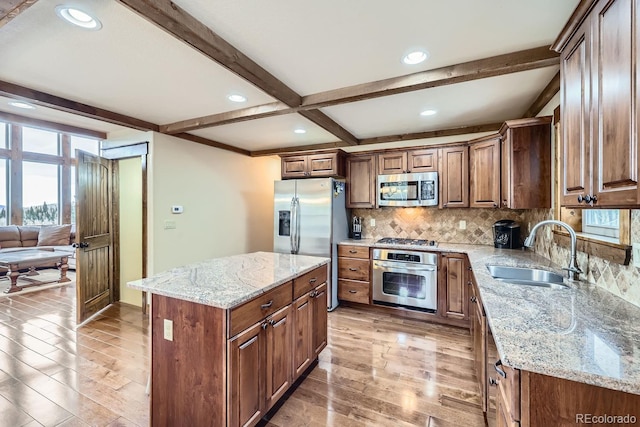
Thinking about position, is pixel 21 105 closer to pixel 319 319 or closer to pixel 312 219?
pixel 312 219

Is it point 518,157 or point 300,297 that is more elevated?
point 518,157

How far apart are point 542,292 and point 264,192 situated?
4619mm

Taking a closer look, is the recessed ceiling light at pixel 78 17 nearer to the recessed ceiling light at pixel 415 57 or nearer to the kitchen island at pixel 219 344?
the kitchen island at pixel 219 344

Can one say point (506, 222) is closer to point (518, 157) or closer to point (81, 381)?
point (518, 157)

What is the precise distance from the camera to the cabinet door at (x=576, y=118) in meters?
1.27

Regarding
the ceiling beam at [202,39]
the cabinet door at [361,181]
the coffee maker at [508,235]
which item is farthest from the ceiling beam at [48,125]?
the coffee maker at [508,235]

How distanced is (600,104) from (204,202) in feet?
14.0

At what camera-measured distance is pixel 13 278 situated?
455 cm

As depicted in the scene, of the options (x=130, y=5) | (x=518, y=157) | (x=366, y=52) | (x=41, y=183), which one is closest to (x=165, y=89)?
(x=130, y=5)

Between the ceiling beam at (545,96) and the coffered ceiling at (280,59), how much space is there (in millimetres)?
23

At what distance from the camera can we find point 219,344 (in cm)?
147

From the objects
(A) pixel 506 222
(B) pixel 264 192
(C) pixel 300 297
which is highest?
(B) pixel 264 192

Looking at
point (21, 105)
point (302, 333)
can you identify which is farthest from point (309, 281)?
point (21, 105)
